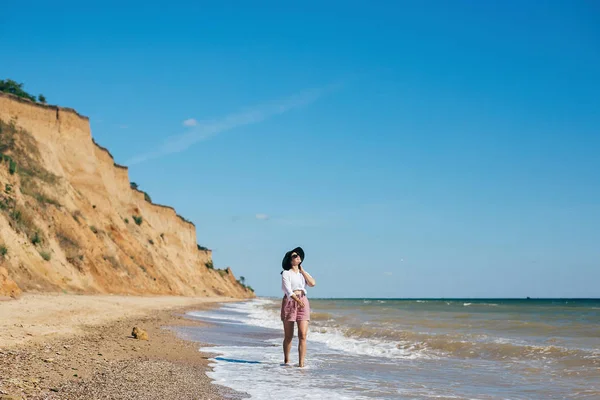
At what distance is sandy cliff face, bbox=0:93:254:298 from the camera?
25.5 meters

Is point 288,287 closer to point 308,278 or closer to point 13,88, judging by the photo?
point 308,278

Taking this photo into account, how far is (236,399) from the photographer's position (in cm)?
646

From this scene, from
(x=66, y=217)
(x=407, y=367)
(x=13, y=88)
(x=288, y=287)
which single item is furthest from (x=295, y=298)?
(x=13, y=88)

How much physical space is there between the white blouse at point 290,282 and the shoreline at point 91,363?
5.93 ft

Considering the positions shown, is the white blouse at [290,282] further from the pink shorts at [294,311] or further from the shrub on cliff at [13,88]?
the shrub on cliff at [13,88]

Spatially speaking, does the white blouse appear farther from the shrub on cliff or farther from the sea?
the shrub on cliff

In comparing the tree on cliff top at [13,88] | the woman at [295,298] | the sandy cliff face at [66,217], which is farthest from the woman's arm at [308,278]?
the tree on cliff top at [13,88]

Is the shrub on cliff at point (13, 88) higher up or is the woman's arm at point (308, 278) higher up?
the shrub on cliff at point (13, 88)

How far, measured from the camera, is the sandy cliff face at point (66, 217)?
83.7 feet

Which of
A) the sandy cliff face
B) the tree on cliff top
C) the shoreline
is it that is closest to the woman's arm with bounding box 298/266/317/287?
the shoreline

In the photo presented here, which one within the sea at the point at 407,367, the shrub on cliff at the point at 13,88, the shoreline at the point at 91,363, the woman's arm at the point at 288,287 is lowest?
the sea at the point at 407,367

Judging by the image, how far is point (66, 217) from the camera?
108 ft

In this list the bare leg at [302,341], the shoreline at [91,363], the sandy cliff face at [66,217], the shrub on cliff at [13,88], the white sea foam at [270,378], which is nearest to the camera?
the shoreline at [91,363]

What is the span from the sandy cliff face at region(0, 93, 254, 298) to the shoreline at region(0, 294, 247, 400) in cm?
691
